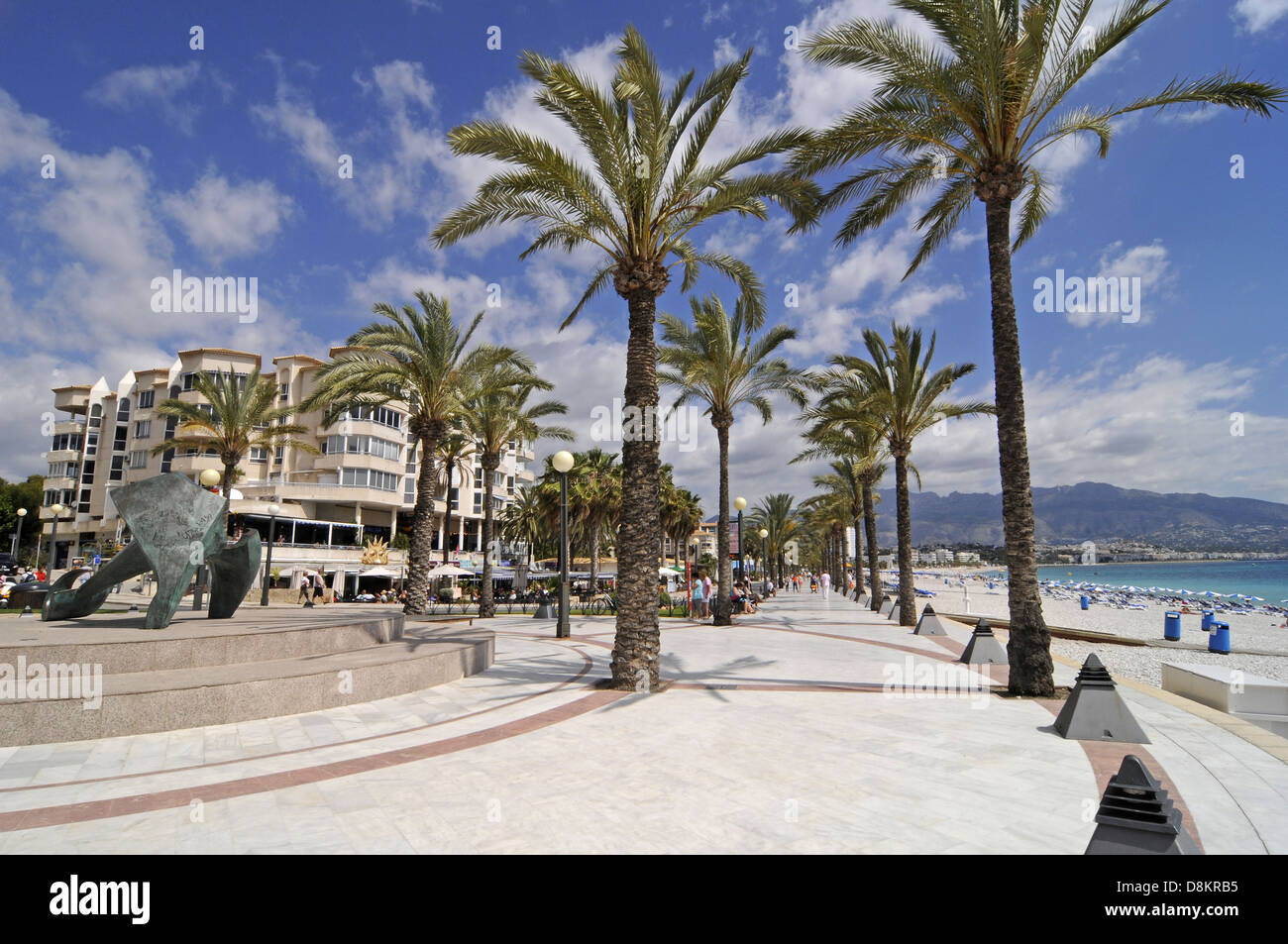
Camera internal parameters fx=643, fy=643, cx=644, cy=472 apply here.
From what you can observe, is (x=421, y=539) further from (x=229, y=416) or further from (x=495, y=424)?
(x=229, y=416)

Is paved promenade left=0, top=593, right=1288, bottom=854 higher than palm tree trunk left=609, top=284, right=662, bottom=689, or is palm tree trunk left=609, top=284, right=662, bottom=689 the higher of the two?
palm tree trunk left=609, top=284, right=662, bottom=689

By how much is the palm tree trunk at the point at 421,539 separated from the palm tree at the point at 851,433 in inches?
539

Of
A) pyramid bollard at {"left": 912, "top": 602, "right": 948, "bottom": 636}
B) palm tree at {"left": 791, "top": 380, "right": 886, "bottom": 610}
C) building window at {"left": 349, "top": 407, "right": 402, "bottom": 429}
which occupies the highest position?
building window at {"left": 349, "top": 407, "right": 402, "bottom": 429}

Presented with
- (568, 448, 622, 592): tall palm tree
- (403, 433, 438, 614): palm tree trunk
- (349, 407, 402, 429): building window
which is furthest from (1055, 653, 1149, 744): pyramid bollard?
(349, 407, 402, 429): building window

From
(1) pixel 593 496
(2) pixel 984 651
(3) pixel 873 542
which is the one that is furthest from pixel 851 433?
(2) pixel 984 651

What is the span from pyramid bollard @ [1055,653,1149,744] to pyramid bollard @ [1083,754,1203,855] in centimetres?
432

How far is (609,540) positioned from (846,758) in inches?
2134

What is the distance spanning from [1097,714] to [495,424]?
22.5m

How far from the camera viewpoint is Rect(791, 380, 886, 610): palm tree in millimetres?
23344

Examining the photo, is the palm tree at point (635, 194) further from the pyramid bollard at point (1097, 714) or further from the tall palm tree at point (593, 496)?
the tall palm tree at point (593, 496)

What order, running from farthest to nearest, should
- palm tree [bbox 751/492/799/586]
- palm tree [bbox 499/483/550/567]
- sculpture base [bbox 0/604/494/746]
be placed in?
palm tree [bbox 751/492/799/586] < palm tree [bbox 499/483/550/567] < sculpture base [bbox 0/604/494/746]

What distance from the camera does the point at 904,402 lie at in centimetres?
2255

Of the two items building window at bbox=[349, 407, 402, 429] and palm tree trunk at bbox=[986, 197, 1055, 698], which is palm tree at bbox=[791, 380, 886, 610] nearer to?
palm tree trunk at bbox=[986, 197, 1055, 698]
